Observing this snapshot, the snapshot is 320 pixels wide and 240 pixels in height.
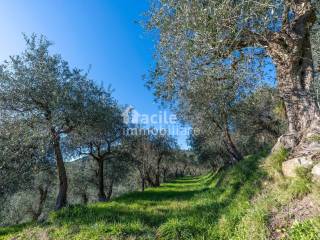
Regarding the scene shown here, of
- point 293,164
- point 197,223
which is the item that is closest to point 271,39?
point 293,164

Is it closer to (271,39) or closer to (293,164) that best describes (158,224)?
(293,164)

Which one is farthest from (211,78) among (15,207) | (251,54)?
(15,207)

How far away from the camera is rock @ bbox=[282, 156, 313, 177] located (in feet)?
28.6

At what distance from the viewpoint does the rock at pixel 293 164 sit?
343 inches

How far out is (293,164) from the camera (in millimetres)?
9125

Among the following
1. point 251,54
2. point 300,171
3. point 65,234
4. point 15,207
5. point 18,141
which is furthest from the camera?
point 15,207

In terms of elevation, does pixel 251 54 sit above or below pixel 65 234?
above

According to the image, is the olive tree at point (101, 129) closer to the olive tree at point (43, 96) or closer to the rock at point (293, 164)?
the olive tree at point (43, 96)

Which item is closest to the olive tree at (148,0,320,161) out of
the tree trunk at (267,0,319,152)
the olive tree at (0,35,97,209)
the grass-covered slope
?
the tree trunk at (267,0,319,152)

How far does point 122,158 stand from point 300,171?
29.5 m

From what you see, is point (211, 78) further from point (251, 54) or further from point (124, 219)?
point (124, 219)

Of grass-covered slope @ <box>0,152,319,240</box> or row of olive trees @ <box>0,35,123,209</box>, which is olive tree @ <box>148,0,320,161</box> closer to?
grass-covered slope @ <box>0,152,319,240</box>

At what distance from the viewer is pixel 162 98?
17484mm

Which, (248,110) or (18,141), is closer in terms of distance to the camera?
(18,141)
